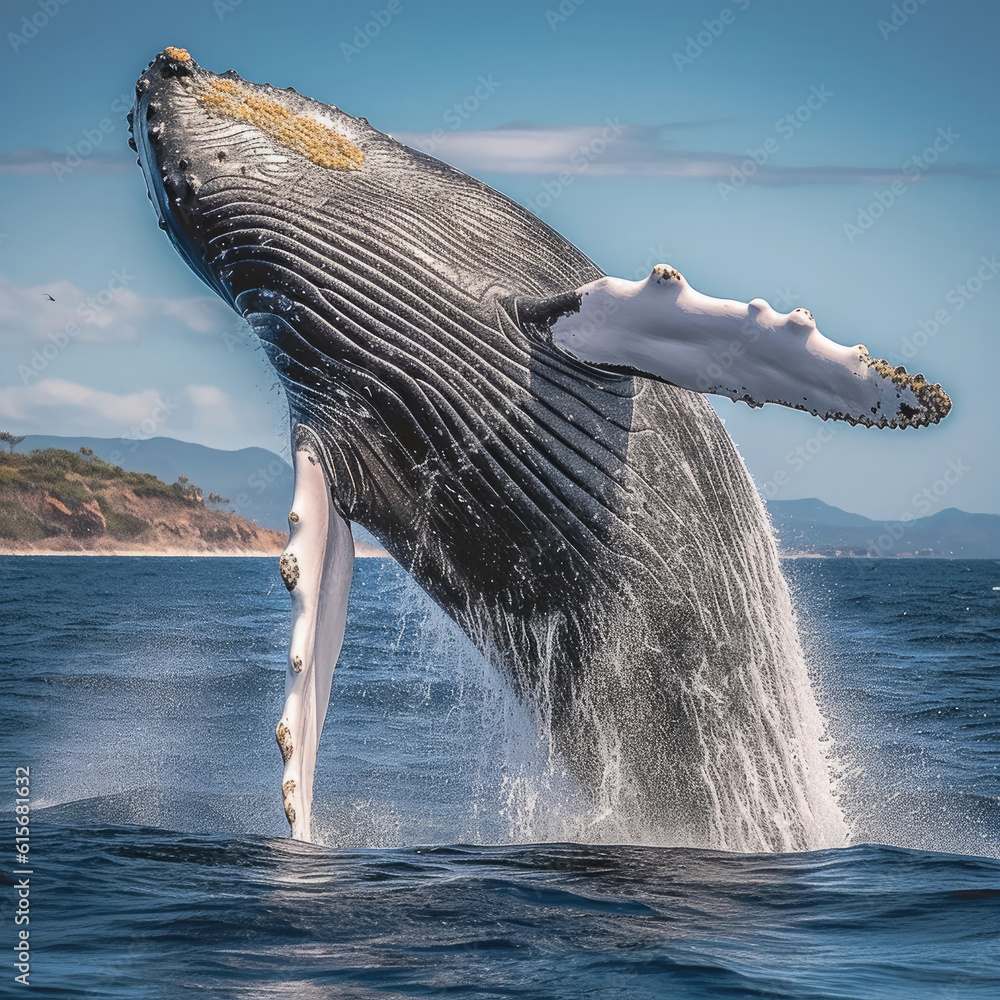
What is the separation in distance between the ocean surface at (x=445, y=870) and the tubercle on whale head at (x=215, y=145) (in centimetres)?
250

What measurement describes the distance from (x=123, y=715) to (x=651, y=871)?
9.58m

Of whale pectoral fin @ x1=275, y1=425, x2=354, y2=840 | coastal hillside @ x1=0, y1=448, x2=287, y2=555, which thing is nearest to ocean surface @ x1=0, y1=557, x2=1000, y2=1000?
whale pectoral fin @ x1=275, y1=425, x2=354, y2=840

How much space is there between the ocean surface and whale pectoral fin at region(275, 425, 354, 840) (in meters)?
0.39

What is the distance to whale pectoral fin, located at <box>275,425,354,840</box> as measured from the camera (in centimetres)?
680

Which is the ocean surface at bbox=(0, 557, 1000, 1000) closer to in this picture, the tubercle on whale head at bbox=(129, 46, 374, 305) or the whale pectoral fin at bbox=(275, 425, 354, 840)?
the whale pectoral fin at bbox=(275, 425, 354, 840)

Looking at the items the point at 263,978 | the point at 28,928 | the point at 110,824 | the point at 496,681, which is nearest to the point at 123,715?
the point at 110,824

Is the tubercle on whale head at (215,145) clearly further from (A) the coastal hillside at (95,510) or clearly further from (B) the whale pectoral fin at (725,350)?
(A) the coastal hillside at (95,510)

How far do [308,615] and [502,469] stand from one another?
1.47m

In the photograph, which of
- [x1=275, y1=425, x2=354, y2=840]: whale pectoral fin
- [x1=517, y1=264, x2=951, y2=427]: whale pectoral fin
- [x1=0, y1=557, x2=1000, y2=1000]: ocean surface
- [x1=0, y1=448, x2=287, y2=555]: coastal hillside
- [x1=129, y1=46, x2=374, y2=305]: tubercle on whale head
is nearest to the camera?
[x1=0, y1=557, x2=1000, y2=1000]: ocean surface

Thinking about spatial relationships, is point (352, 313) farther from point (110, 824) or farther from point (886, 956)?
point (886, 956)

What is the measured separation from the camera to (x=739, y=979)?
15.5 ft

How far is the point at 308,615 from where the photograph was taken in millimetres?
6914

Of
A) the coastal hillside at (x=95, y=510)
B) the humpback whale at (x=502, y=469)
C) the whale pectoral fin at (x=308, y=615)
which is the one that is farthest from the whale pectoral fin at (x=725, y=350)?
the coastal hillside at (x=95, y=510)

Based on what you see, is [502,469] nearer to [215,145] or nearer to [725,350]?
[725,350]
